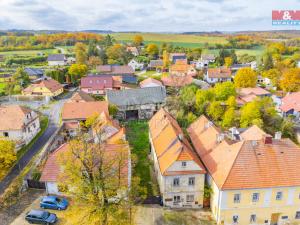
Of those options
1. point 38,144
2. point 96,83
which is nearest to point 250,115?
point 38,144

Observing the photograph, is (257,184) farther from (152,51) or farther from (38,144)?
(152,51)

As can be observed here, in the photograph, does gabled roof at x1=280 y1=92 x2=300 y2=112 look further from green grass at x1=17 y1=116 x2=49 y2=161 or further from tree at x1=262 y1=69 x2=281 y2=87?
green grass at x1=17 y1=116 x2=49 y2=161

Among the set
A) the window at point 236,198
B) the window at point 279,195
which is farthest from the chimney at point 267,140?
the window at point 236,198

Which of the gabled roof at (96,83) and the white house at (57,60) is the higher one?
the white house at (57,60)

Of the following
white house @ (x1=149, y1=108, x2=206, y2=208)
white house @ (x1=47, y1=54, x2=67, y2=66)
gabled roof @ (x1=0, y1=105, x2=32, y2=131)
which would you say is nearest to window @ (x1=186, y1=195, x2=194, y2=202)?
white house @ (x1=149, y1=108, x2=206, y2=208)

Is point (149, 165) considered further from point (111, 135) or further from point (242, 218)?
point (242, 218)

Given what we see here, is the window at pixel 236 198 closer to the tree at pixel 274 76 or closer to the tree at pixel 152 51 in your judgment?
the tree at pixel 274 76

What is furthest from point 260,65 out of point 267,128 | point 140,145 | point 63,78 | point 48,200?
point 48,200
